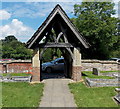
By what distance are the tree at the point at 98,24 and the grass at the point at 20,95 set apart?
14.7m

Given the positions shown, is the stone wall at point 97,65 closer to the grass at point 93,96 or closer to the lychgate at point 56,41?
the lychgate at point 56,41

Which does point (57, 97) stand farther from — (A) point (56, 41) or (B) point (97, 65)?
(B) point (97, 65)

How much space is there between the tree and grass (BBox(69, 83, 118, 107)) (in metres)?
13.5

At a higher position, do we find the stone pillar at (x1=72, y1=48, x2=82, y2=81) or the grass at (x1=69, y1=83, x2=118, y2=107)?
the stone pillar at (x1=72, y1=48, x2=82, y2=81)

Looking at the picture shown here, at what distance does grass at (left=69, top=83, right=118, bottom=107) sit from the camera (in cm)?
655

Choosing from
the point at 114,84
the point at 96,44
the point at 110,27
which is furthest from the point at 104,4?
the point at 114,84

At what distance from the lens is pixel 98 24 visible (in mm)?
21531

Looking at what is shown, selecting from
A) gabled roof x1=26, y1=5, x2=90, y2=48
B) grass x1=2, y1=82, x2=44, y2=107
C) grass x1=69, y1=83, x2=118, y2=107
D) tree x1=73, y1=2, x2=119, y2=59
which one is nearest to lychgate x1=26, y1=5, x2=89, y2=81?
gabled roof x1=26, y1=5, x2=90, y2=48

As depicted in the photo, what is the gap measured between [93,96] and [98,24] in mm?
15889

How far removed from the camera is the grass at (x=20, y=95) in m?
6.53

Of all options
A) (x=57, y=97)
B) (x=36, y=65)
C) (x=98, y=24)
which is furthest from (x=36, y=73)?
(x=98, y=24)

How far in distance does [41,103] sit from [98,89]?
381cm

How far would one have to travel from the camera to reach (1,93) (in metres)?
8.13

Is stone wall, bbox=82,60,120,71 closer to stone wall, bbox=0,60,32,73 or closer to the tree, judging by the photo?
the tree
